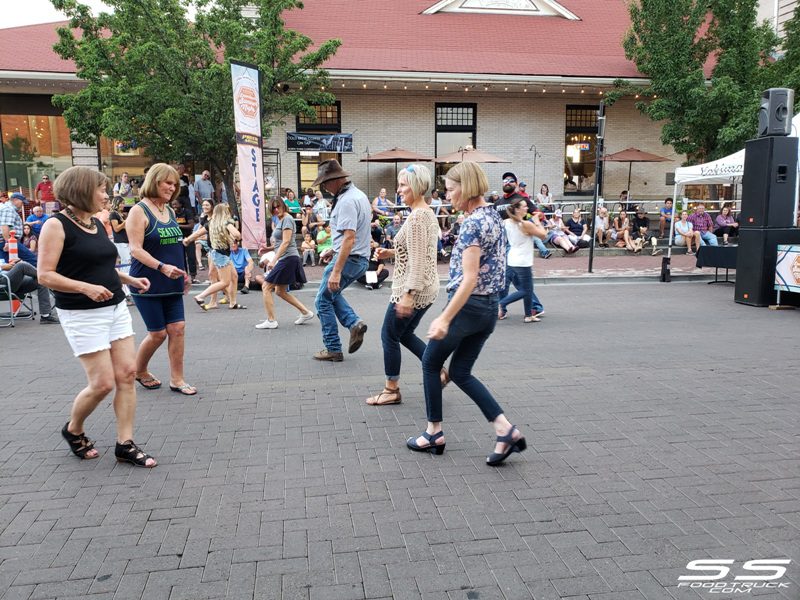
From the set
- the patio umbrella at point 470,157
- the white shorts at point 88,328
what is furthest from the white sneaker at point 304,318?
the patio umbrella at point 470,157

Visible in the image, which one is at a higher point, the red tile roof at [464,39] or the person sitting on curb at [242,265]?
the red tile roof at [464,39]

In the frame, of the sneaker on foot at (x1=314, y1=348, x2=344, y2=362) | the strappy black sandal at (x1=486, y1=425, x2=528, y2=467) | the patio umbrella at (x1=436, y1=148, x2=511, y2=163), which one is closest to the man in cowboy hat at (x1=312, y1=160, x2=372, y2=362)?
the sneaker on foot at (x1=314, y1=348, x2=344, y2=362)

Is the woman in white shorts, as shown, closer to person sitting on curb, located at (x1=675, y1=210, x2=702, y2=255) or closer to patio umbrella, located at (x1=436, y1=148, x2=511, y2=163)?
patio umbrella, located at (x1=436, y1=148, x2=511, y2=163)

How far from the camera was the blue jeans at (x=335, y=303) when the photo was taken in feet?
21.4

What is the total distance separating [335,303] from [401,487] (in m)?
3.11

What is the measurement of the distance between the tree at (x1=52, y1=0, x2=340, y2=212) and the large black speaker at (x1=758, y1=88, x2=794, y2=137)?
11388 mm

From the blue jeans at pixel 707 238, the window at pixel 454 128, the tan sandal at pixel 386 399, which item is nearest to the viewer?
the tan sandal at pixel 386 399

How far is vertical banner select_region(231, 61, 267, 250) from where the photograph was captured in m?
13.6

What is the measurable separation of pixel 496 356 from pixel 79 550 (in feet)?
15.8

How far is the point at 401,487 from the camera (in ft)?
12.8

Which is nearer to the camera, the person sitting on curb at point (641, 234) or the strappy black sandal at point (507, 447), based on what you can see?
the strappy black sandal at point (507, 447)

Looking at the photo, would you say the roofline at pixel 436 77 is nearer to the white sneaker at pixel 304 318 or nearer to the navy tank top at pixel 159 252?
the white sneaker at pixel 304 318

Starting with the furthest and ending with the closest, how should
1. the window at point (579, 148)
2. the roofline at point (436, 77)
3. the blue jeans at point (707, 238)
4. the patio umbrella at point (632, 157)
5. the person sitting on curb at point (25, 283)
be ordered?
the window at point (579, 148), the patio umbrella at point (632, 157), the roofline at point (436, 77), the blue jeans at point (707, 238), the person sitting on curb at point (25, 283)

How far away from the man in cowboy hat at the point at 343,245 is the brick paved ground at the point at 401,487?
502 mm
